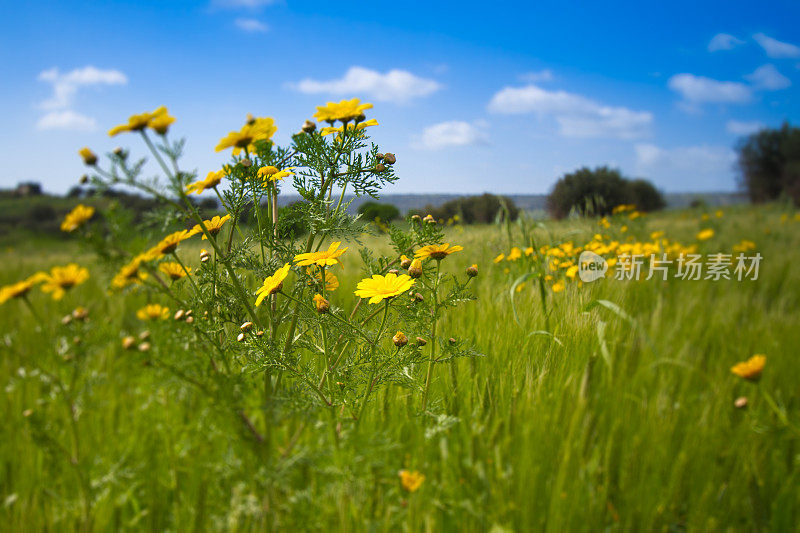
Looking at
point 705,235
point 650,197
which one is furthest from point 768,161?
point 705,235

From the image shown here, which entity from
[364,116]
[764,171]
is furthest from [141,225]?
[764,171]

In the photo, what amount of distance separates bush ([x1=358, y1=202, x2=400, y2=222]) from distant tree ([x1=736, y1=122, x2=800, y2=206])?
64.9 ft

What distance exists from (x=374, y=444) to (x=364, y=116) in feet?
2.60

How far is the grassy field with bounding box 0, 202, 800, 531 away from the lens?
3.57 feet

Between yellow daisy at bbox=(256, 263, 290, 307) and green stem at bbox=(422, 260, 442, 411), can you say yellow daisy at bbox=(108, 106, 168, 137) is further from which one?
A: green stem at bbox=(422, 260, 442, 411)

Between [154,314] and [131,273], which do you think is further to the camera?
[154,314]

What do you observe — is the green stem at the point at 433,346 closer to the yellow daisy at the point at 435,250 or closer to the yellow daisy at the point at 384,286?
the yellow daisy at the point at 435,250

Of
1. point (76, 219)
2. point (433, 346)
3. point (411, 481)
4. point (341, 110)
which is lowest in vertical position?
point (411, 481)

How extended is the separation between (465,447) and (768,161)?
73.3 ft

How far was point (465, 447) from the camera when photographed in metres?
1.24

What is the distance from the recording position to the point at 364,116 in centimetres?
102

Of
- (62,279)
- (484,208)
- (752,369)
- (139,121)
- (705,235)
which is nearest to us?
(139,121)

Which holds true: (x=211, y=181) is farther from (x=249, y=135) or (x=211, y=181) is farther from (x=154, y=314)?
(x=154, y=314)

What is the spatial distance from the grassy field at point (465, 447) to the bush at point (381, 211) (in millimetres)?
196
